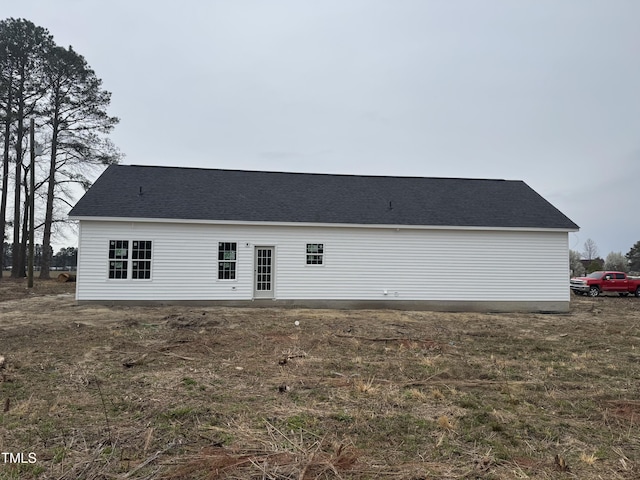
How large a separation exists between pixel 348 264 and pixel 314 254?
1.35 meters

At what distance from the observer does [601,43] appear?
599 inches

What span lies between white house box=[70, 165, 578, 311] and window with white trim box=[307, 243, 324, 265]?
0.13ft

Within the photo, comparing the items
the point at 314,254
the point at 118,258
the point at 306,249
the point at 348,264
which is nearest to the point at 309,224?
the point at 306,249

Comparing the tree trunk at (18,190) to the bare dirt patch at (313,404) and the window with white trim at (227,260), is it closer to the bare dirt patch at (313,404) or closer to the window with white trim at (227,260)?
the window with white trim at (227,260)

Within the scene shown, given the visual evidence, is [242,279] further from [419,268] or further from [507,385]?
[507,385]

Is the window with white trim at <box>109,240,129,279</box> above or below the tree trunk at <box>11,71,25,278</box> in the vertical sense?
below

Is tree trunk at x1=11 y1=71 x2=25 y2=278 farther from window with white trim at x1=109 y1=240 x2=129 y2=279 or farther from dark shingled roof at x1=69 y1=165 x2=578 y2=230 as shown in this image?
window with white trim at x1=109 y1=240 x2=129 y2=279

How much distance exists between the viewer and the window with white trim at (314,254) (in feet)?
50.2

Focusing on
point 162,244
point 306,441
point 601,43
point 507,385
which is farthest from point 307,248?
point 601,43

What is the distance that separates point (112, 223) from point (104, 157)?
15.0 m

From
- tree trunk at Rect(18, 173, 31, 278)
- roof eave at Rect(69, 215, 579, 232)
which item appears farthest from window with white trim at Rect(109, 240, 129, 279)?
tree trunk at Rect(18, 173, 31, 278)

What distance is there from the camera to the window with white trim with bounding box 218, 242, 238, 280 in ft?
48.8

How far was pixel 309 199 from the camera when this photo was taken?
659 inches

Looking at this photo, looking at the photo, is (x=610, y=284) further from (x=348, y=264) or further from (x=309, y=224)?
(x=309, y=224)
